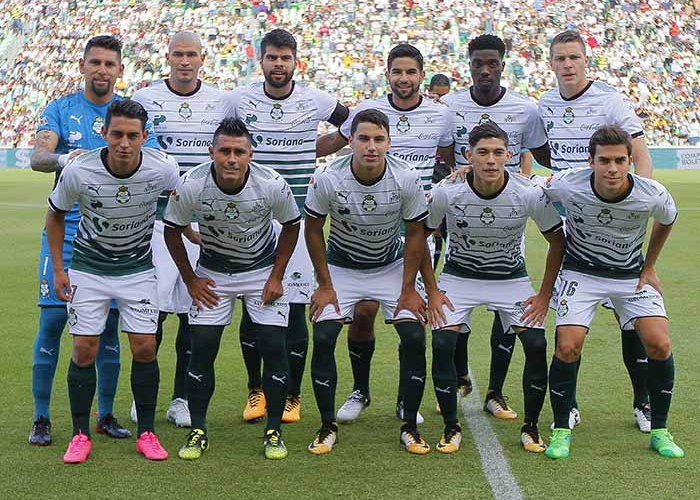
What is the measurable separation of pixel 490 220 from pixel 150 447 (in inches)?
92.5

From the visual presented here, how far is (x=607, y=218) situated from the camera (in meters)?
5.54

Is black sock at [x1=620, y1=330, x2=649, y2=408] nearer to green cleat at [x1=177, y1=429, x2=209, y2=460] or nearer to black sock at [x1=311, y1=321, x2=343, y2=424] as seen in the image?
black sock at [x1=311, y1=321, x2=343, y2=424]

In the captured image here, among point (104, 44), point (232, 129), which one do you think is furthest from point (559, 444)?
point (104, 44)

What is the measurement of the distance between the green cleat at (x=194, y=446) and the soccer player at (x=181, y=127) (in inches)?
32.4

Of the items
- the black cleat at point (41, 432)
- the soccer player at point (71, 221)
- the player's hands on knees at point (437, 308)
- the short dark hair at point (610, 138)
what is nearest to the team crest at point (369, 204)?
the player's hands on knees at point (437, 308)

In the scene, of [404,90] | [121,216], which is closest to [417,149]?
[404,90]

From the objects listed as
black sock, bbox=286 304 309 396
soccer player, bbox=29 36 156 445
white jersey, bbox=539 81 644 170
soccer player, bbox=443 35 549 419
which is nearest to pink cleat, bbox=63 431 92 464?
soccer player, bbox=29 36 156 445

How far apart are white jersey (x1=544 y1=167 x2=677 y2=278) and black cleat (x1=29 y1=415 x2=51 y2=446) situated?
324 centimetres

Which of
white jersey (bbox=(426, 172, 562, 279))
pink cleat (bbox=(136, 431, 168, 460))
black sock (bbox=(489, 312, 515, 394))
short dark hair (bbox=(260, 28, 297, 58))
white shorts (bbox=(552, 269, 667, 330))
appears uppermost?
short dark hair (bbox=(260, 28, 297, 58))

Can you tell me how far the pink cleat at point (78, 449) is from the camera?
5.31 m

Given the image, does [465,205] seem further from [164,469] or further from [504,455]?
[164,469]

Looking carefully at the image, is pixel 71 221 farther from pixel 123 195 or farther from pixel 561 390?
pixel 561 390

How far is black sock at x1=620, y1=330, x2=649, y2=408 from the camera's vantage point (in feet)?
19.9

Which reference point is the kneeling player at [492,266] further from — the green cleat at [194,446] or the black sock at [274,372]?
the green cleat at [194,446]
